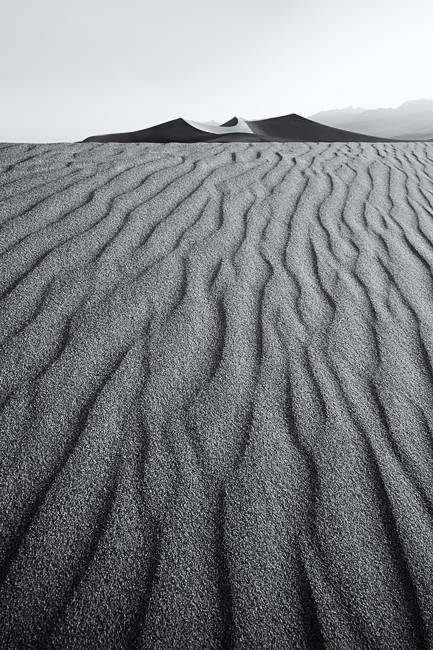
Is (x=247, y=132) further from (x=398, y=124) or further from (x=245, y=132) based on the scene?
(x=398, y=124)

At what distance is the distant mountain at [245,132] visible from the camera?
7368 mm

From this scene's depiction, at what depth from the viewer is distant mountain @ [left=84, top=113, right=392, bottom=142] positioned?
7368 millimetres

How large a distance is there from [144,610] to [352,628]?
0.43 m

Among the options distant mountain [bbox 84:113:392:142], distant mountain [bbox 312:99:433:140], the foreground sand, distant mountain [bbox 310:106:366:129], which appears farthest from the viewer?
distant mountain [bbox 310:106:366:129]

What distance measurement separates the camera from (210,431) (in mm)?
1253

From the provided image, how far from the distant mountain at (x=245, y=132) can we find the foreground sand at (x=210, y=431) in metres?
5.33

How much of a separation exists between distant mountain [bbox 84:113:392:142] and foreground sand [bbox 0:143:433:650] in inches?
210

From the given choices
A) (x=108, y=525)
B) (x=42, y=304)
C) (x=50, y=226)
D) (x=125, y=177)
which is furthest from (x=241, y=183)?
(x=108, y=525)

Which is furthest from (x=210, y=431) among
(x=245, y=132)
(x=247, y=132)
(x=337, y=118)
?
(x=337, y=118)

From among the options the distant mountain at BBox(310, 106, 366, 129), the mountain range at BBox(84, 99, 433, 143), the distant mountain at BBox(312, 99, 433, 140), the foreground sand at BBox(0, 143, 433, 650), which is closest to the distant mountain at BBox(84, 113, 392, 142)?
the mountain range at BBox(84, 99, 433, 143)

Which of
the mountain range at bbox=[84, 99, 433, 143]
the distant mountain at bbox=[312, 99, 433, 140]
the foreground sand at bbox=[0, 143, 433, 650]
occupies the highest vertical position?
the distant mountain at bbox=[312, 99, 433, 140]

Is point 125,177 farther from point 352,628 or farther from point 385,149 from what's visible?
point 385,149

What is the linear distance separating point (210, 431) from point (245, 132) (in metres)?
7.79

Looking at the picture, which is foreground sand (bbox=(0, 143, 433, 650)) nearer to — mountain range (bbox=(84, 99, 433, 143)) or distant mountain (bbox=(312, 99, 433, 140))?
mountain range (bbox=(84, 99, 433, 143))
